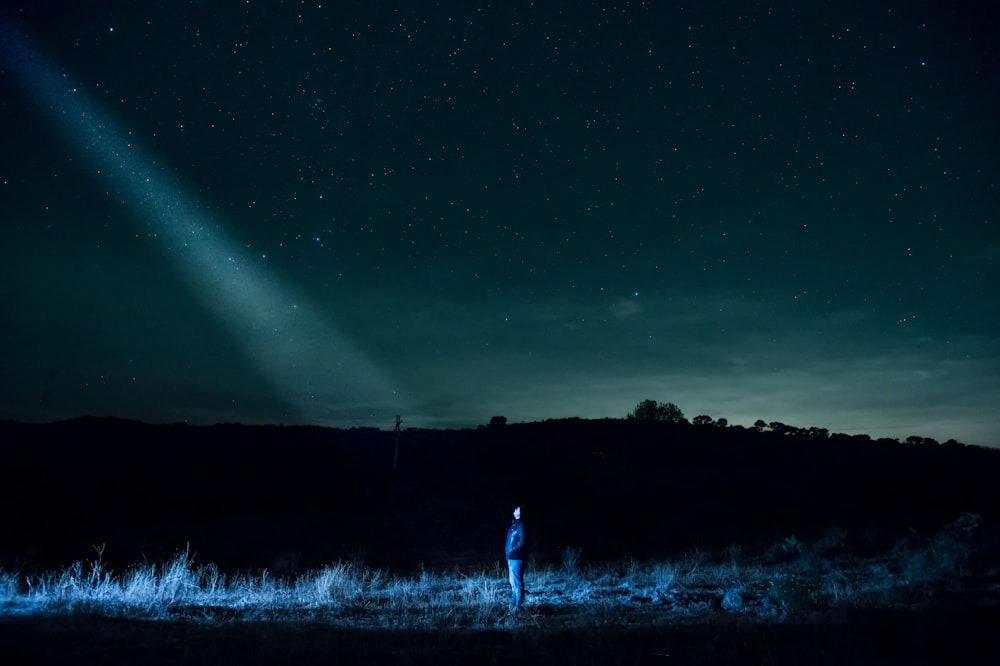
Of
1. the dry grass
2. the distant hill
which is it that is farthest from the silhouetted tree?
the dry grass

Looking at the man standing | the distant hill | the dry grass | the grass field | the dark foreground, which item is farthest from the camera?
the distant hill

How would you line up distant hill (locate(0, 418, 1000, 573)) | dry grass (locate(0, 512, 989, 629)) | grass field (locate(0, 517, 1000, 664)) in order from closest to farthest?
grass field (locate(0, 517, 1000, 664)), dry grass (locate(0, 512, 989, 629)), distant hill (locate(0, 418, 1000, 573))

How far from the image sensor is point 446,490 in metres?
37.1

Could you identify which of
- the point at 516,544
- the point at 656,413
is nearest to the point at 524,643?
the point at 516,544

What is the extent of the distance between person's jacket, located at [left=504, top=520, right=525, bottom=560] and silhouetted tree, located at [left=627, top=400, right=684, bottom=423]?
51.9 m

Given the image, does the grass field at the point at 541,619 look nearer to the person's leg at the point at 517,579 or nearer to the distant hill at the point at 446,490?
the person's leg at the point at 517,579

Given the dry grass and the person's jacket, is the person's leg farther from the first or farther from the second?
the dry grass

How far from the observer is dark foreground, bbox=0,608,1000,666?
7.21 m

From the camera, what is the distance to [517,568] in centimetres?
1191

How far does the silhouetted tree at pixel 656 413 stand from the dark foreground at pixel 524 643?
54665 millimetres

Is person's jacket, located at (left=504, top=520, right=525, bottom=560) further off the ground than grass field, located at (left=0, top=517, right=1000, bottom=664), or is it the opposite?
person's jacket, located at (left=504, top=520, right=525, bottom=560)

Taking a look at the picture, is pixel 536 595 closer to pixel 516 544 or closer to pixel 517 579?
pixel 517 579

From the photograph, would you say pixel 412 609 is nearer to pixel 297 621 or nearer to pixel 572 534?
pixel 297 621

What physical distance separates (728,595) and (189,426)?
56252 mm
